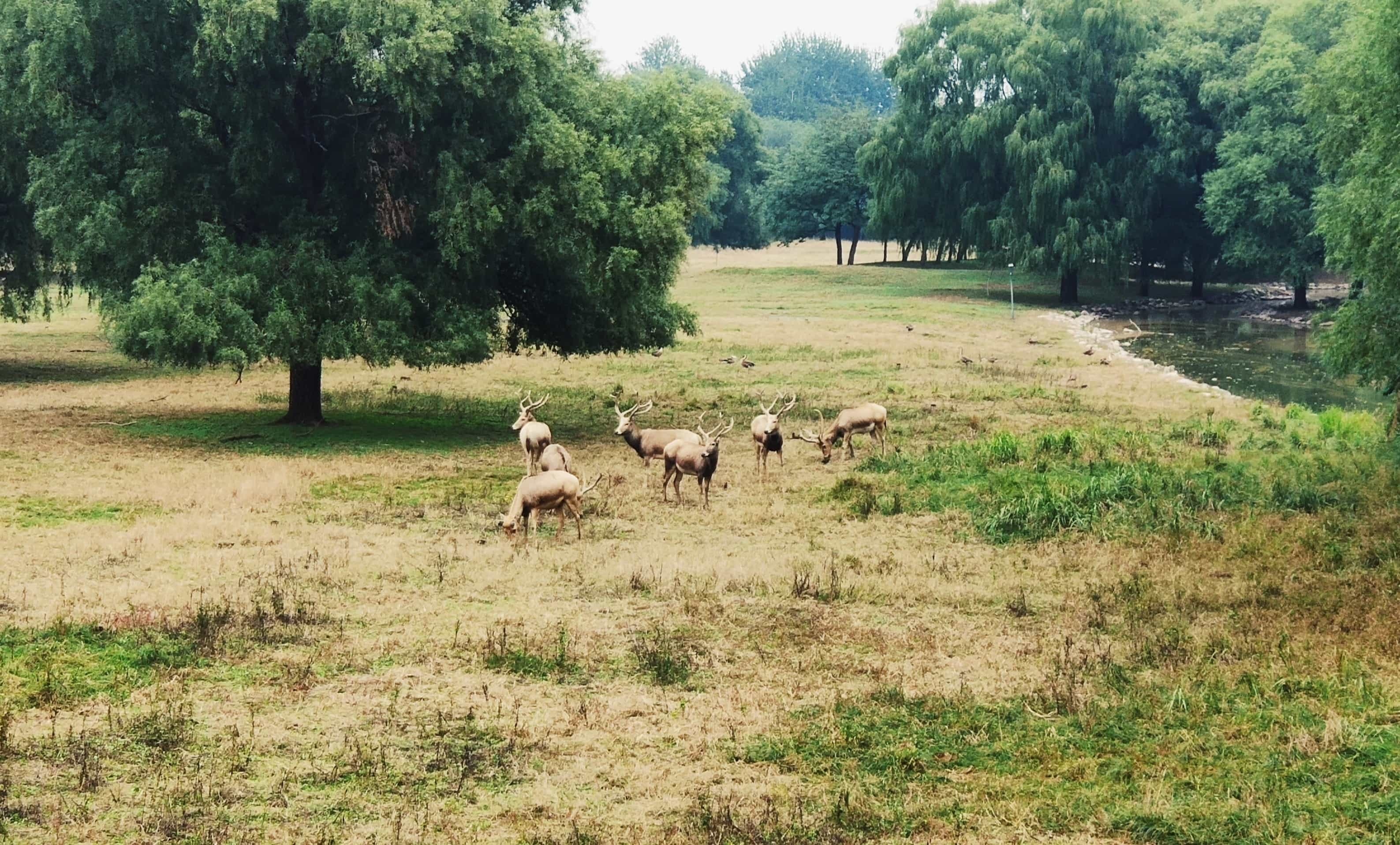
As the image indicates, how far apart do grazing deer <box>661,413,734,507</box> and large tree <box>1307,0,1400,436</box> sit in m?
9.24

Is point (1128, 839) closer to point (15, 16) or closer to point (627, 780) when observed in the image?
point (627, 780)

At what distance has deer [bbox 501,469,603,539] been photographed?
15.0 metres

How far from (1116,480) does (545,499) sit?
7.34 m

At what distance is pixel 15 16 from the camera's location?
2216cm

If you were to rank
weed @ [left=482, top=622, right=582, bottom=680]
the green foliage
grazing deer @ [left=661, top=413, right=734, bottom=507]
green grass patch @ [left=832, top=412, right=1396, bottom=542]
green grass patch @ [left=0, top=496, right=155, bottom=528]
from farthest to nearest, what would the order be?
the green foliage < grazing deer @ [left=661, top=413, right=734, bottom=507] < green grass patch @ [left=832, top=412, right=1396, bottom=542] < green grass patch @ [left=0, top=496, right=155, bottom=528] < weed @ [left=482, top=622, right=582, bottom=680]

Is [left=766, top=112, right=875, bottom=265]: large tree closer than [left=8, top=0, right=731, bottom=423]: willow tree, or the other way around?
[left=8, top=0, right=731, bottom=423]: willow tree

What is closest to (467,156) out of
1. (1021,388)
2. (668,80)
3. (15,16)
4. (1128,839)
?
(668,80)

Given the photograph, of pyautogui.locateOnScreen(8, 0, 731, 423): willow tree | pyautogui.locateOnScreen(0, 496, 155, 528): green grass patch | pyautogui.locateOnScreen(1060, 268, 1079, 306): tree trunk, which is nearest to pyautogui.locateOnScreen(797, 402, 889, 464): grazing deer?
pyautogui.locateOnScreen(8, 0, 731, 423): willow tree

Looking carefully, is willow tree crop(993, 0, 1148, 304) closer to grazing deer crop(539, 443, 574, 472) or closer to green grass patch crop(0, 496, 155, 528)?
grazing deer crop(539, 443, 574, 472)

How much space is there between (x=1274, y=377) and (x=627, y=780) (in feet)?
105

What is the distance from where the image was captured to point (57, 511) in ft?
53.8

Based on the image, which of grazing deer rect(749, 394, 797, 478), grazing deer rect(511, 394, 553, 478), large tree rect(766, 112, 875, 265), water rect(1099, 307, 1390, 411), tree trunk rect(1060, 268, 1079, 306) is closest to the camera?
grazing deer rect(749, 394, 797, 478)

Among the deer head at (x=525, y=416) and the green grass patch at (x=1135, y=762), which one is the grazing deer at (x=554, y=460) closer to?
the deer head at (x=525, y=416)

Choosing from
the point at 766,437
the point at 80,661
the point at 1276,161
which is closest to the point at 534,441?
the point at 766,437
